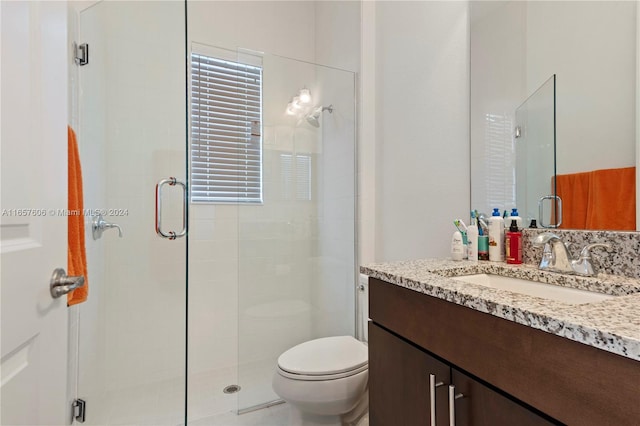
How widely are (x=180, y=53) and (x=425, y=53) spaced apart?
1.49 m

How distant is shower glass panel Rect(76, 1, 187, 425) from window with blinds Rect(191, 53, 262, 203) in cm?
15

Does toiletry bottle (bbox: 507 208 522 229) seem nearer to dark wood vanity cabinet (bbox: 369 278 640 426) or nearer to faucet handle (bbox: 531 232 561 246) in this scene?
faucet handle (bbox: 531 232 561 246)

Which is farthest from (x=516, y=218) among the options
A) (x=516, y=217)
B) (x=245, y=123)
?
(x=245, y=123)

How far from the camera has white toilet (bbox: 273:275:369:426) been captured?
4.41 ft

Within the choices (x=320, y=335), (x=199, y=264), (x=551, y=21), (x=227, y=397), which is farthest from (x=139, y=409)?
(x=551, y=21)

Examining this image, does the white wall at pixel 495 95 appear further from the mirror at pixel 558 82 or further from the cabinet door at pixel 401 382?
the cabinet door at pixel 401 382

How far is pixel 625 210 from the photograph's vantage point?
0.92 meters

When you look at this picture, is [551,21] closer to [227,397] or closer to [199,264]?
[199,264]

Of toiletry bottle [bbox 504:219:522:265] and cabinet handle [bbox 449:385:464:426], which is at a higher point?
toiletry bottle [bbox 504:219:522:265]

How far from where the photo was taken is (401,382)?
0.90m

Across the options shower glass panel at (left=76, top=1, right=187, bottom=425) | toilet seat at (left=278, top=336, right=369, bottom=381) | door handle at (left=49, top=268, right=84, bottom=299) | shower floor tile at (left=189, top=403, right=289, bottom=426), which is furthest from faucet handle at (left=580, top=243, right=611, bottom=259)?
shower glass panel at (left=76, top=1, right=187, bottom=425)

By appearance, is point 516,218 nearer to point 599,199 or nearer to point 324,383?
point 599,199

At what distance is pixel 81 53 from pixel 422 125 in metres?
1.70

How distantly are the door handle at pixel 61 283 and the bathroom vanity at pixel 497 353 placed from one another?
85 centimetres
